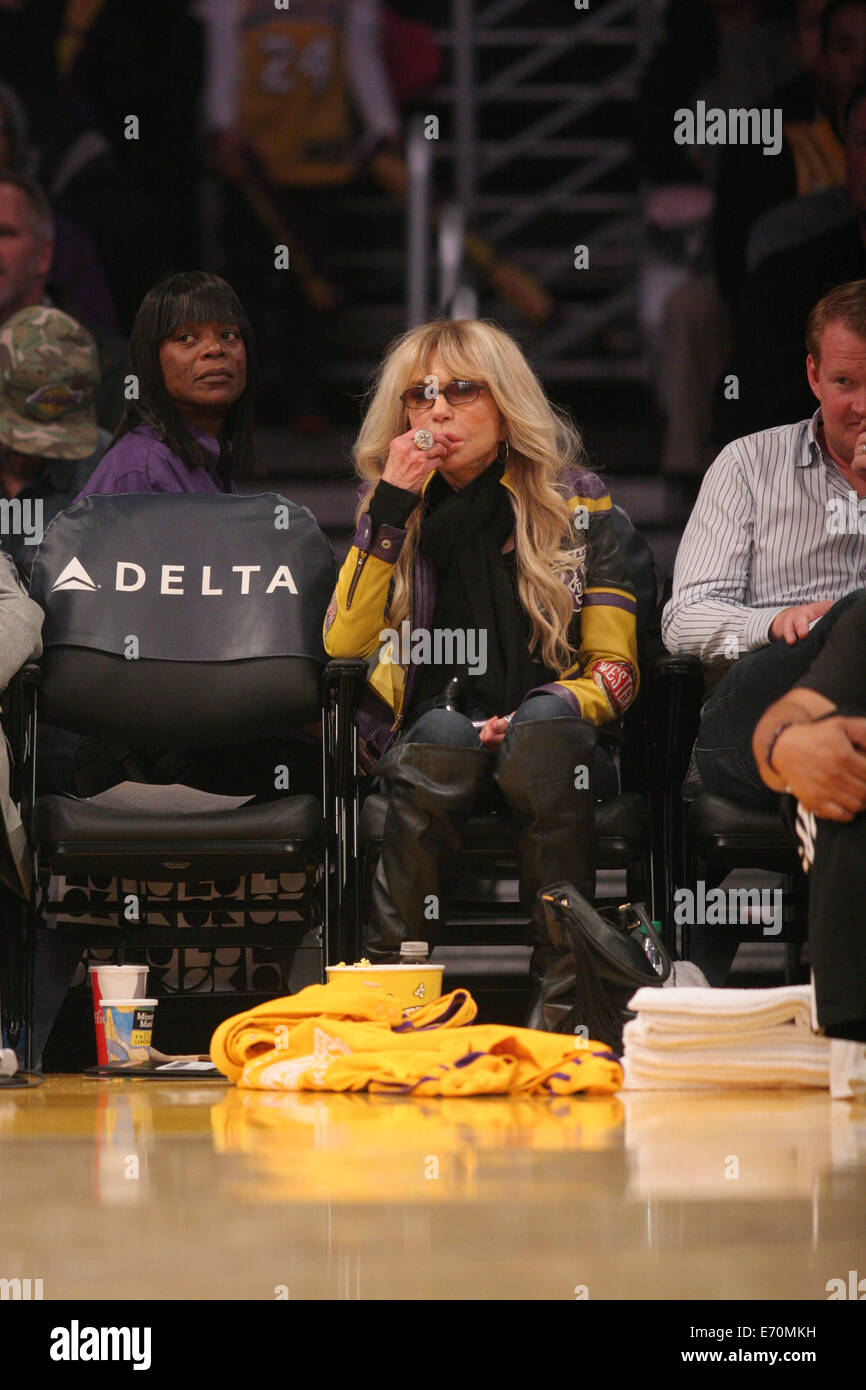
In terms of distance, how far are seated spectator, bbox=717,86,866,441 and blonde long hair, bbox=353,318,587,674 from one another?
3.19 ft

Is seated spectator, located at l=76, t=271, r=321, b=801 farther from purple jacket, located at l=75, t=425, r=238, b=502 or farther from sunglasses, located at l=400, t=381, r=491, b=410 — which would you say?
sunglasses, located at l=400, t=381, r=491, b=410

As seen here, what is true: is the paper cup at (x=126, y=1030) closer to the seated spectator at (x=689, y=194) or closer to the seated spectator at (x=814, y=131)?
the seated spectator at (x=689, y=194)

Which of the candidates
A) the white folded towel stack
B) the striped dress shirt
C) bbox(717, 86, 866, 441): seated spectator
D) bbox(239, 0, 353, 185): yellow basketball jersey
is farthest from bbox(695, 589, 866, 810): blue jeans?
bbox(239, 0, 353, 185): yellow basketball jersey

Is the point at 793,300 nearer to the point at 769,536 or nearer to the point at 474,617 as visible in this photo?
the point at 769,536

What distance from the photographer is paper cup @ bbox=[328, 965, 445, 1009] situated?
2479 millimetres

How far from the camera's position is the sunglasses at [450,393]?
3217 millimetres

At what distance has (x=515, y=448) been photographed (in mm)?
3238

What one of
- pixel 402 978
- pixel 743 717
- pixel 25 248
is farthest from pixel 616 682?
pixel 25 248

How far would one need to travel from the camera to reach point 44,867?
2912 millimetres

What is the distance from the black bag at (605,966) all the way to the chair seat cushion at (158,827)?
53 cm

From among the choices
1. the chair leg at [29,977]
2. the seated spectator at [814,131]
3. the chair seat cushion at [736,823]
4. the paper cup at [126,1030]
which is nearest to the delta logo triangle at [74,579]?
the chair leg at [29,977]

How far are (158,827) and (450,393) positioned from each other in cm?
100
